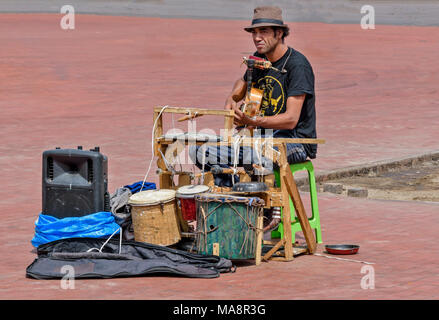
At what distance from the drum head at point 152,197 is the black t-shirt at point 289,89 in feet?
3.29

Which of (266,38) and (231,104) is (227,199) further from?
(266,38)

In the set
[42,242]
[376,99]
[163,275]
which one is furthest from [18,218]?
[376,99]

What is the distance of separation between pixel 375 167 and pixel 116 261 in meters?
5.46

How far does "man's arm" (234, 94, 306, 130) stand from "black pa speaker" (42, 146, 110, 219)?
107 cm

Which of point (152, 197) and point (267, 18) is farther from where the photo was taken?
point (267, 18)

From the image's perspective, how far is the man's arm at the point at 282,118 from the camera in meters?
6.86

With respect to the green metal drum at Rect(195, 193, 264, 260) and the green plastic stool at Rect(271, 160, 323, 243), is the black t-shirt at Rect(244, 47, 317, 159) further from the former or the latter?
the green metal drum at Rect(195, 193, 264, 260)

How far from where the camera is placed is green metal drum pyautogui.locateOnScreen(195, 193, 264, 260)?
6.39m

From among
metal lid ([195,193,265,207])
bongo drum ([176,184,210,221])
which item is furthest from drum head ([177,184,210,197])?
metal lid ([195,193,265,207])

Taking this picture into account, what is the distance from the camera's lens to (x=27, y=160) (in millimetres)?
11438

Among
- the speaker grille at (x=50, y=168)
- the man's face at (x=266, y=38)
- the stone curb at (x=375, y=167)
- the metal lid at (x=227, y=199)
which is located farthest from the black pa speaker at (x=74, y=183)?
the stone curb at (x=375, y=167)

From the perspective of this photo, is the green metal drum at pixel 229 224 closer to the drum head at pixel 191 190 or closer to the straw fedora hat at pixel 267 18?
the drum head at pixel 191 190

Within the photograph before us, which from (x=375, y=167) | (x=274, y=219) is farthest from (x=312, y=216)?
(x=375, y=167)

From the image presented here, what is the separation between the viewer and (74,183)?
22.5ft
